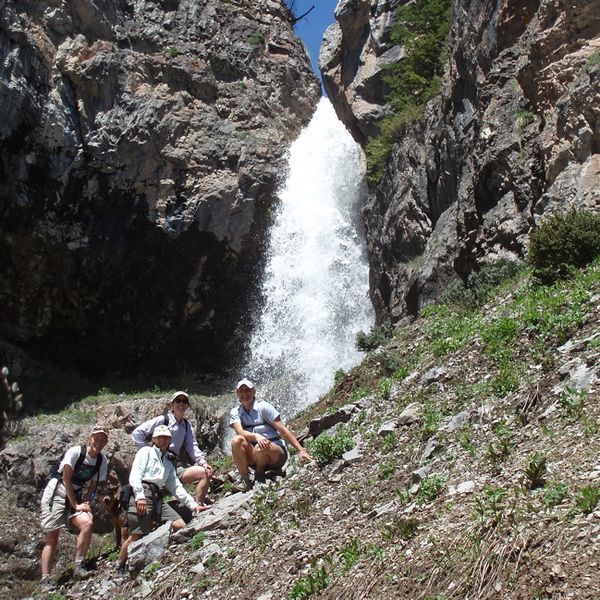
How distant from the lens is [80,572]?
7625 mm

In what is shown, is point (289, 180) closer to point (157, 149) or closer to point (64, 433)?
point (157, 149)

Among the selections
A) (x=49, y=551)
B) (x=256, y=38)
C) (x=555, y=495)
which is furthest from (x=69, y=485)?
(x=256, y=38)

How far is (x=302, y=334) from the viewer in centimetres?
2808

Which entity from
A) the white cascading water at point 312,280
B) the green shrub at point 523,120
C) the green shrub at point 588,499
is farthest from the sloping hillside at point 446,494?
the white cascading water at point 312,280

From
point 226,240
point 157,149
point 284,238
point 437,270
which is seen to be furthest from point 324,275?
point 437,270

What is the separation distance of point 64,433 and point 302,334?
34.8ft

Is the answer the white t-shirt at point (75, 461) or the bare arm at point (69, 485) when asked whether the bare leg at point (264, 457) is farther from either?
the bare arm at point (69, 485)

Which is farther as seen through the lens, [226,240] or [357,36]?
[357,36]

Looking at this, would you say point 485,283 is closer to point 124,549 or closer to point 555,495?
point 124,549

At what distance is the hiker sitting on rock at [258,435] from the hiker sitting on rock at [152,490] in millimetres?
724

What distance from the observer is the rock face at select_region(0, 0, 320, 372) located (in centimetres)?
2586

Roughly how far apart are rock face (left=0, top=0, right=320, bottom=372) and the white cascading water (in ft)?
3.64

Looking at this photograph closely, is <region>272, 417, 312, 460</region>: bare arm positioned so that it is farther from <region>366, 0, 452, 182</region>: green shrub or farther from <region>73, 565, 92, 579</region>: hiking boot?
<region>366, 0, 452, 182</region>: green shrub

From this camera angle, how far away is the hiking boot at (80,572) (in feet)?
24.8
